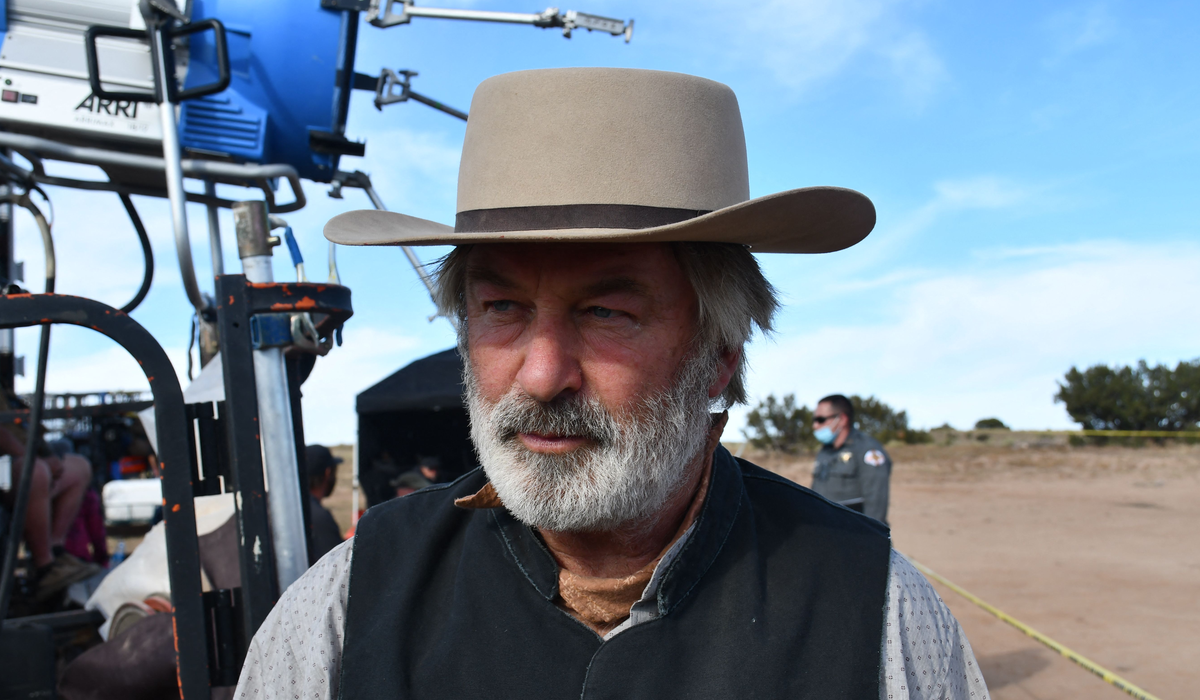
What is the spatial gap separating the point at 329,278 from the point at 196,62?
1.29 meters

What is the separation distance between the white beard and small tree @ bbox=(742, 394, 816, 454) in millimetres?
25371

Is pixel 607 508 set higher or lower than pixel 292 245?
lower

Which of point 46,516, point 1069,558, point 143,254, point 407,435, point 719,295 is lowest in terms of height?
point 1069,558

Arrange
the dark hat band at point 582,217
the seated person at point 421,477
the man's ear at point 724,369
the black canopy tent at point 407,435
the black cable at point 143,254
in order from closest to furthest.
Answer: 1. the dark hat band at point 582,217
2. the man's ear at point 724,369
3. the black cable at point 143,254
4. the seated person at point 421,477
5. the black canopy tent at point 407,435

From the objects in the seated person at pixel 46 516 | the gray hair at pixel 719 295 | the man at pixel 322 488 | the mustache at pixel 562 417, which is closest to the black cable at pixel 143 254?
the seated person at pixel 46 516

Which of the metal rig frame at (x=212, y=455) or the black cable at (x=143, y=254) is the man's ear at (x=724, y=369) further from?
the black cable at (x=143, y=254)

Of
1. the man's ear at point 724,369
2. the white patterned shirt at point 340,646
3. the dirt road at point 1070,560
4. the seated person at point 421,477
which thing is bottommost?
the dirt road at point 1070,560

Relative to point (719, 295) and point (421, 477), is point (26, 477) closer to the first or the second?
point (719, 295)

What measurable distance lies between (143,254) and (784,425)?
24876mm

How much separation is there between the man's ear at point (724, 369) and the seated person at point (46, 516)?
2636 millimetres

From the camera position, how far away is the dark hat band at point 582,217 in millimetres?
1460

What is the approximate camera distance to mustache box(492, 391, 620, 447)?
1.43m

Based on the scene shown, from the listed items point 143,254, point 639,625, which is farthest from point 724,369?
point 143,254

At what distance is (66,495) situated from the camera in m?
5.64
